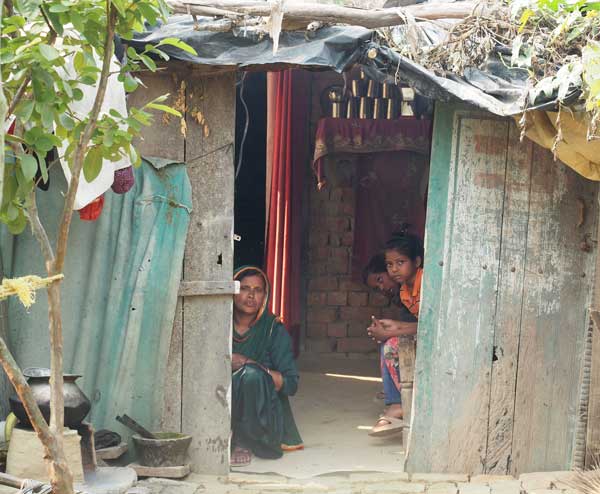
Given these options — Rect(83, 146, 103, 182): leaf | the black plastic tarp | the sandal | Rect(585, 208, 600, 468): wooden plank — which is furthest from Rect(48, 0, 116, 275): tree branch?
Rect(585, 208, 600, 468): wooden plank

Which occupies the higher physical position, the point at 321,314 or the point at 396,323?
the point at 396,323

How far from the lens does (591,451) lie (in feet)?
19.7

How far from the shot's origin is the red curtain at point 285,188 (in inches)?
314

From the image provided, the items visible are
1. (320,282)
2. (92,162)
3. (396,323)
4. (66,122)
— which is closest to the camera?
(66,122)

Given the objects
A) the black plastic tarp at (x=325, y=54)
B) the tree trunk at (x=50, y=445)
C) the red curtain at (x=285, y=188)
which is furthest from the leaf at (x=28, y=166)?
the red curtain at (x=285, y=188)

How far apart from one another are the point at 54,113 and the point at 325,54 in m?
2.34

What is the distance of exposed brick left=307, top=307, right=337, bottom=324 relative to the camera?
32.0 feet

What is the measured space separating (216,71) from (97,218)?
109 cm

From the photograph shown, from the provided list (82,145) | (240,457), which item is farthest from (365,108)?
(82,145)

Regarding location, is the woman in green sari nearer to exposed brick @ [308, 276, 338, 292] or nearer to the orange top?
the orange top

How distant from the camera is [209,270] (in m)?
6.06

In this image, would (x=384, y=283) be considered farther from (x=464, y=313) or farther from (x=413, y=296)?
(x=464, y=313)

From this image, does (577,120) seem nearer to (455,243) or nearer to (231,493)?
(455,243)

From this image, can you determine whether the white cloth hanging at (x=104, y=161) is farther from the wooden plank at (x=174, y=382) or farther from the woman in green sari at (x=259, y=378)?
the woman in green sari at (x=259, y=378)
